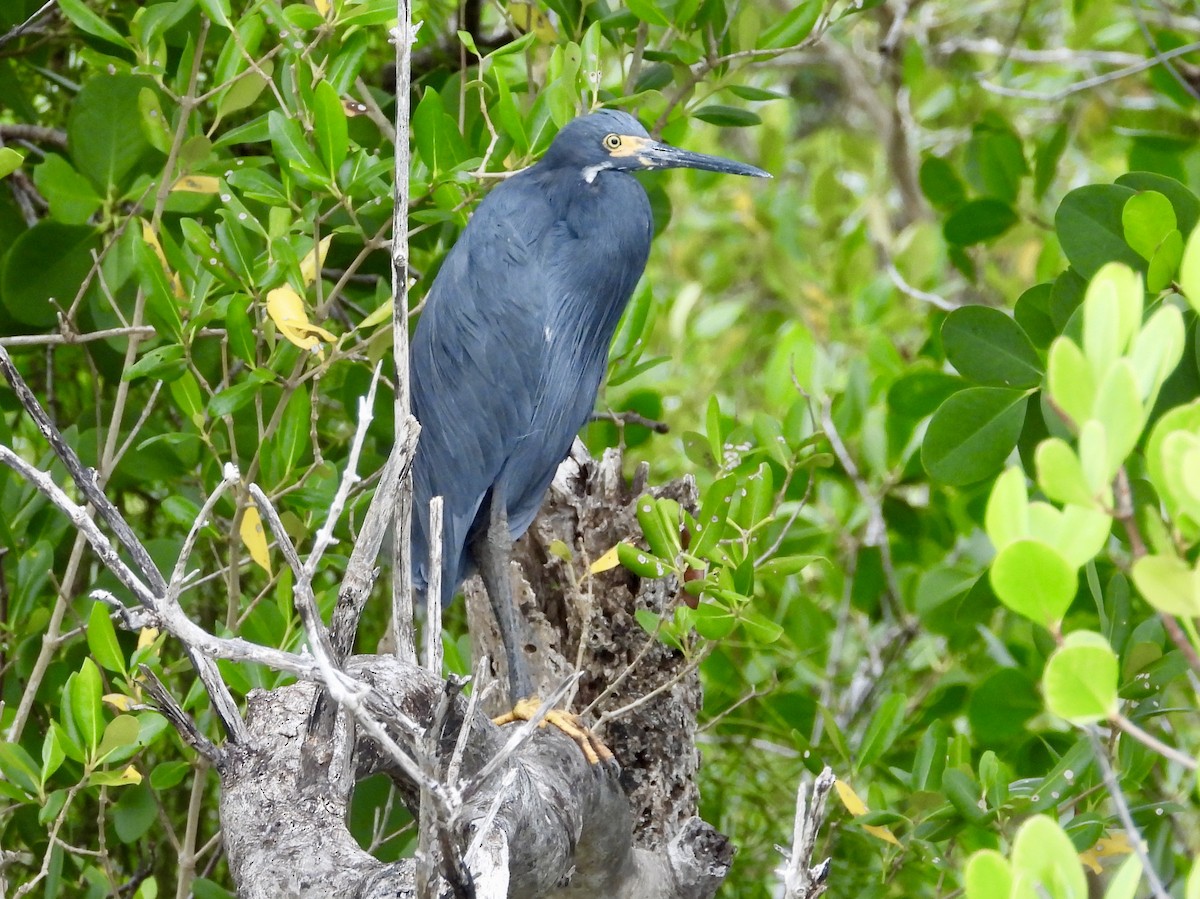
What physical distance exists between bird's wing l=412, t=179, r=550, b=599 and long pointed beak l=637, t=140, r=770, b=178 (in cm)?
18

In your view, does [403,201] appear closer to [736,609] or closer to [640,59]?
[736,609]

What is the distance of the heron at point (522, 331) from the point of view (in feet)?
6.27

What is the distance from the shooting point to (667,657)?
187 cm

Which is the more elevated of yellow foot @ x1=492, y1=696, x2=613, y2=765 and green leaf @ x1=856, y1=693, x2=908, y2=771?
yellow foot @ x1=492, y1=696, x2=613, y2=765

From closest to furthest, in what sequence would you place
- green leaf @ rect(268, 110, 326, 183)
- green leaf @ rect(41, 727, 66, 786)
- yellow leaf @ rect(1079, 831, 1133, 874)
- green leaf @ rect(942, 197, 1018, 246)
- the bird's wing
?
green leaf @ rect(41, 727, 66, 786) → green leaf @ rect(268, 110, 326, 183) → yellow leaf @ rect(1079, 831, 1133, 874) → the bird's wing → green leaf @ rect(942, 197, 1018, 246)

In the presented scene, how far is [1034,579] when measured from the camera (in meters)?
0.68

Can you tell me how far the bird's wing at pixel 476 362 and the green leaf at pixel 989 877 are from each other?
131cm

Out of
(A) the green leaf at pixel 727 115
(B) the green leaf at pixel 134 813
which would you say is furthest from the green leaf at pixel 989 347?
(B) the green leaf at pixel 134 813

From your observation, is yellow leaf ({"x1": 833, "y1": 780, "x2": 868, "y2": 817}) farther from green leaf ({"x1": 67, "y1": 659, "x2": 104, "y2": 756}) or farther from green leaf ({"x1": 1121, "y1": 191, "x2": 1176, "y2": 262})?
green leaf ({"x1": 67, "y1": 659, "x2": 104, "y2": 756})

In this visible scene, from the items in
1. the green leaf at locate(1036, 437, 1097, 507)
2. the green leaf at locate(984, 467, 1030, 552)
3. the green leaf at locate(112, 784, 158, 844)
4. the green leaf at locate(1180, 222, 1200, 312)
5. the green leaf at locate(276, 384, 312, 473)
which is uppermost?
the green leaf at locate(1180, 222, 1200, 312)

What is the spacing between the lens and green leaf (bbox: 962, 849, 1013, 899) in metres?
0.72

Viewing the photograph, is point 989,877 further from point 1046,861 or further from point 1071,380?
point 1071,380

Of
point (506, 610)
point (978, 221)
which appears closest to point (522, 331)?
point (506, 610)

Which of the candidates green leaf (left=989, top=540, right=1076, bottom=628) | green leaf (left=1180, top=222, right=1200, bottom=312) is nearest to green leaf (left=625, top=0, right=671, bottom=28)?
green leaf (left=1180, top=222, right=1200, bottom=312)
